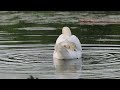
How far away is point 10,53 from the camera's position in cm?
667

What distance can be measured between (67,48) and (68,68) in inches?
53.2

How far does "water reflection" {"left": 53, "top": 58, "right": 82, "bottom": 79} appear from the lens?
501 cm

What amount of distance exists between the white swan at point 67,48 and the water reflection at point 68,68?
0.33ft

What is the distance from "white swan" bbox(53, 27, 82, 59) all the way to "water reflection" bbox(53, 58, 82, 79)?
101 millimetres

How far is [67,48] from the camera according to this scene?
7.07 meters

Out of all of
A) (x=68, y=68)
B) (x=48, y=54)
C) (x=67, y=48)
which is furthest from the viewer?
(x=67, y=48)

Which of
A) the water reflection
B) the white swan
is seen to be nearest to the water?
the water reflection

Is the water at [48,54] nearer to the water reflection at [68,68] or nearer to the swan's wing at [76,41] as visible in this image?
the water reflection at [68,68]

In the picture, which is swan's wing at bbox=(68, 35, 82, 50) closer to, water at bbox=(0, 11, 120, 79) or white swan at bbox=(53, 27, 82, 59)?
white swan at bbox=(53, 27, 82, 59)

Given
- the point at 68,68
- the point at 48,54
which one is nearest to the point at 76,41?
the point at 48,54

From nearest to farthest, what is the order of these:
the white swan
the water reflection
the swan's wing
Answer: the water reflection → the white swan → the swan's wing

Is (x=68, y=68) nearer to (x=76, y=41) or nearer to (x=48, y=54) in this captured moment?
(x=48, y=54)

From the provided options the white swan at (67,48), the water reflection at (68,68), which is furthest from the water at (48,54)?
the white swan at (67,48)

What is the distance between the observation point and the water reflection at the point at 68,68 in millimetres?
5006
